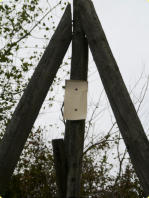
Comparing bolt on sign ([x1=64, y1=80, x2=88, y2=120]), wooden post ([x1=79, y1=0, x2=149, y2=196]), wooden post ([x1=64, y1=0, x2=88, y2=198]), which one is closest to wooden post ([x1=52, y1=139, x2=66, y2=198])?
wooden post ([x1=64, y1=0, x2=88, y2=198])

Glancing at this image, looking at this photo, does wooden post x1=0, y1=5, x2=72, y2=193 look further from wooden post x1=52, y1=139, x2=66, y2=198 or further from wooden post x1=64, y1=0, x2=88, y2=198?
wooden post x1=52, y1=139, x2=66, y2=198

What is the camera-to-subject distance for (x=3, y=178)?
1815mm

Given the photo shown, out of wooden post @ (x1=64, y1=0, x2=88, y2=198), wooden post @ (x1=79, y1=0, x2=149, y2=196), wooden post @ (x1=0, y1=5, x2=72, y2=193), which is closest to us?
wooden post @ (x1=79, y1=0, x2=149, y2=196)

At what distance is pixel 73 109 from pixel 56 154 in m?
0.36

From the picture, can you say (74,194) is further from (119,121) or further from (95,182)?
(95,182)

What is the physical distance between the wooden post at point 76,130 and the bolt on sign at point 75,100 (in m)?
0.07

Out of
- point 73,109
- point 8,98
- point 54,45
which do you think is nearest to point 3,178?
point 73,109

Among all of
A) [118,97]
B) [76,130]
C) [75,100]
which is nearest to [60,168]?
[76,130]

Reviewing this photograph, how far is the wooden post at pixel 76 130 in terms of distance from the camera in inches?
78.5

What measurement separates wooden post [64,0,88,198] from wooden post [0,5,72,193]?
74mm

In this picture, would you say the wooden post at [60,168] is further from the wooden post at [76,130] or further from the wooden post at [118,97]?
the wooden post at [118,97]

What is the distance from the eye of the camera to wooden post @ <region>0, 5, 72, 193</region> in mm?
1832

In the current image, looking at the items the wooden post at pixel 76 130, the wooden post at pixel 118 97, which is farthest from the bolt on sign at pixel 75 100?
the wooden post at pixel 118 97

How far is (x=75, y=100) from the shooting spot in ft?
6.68
